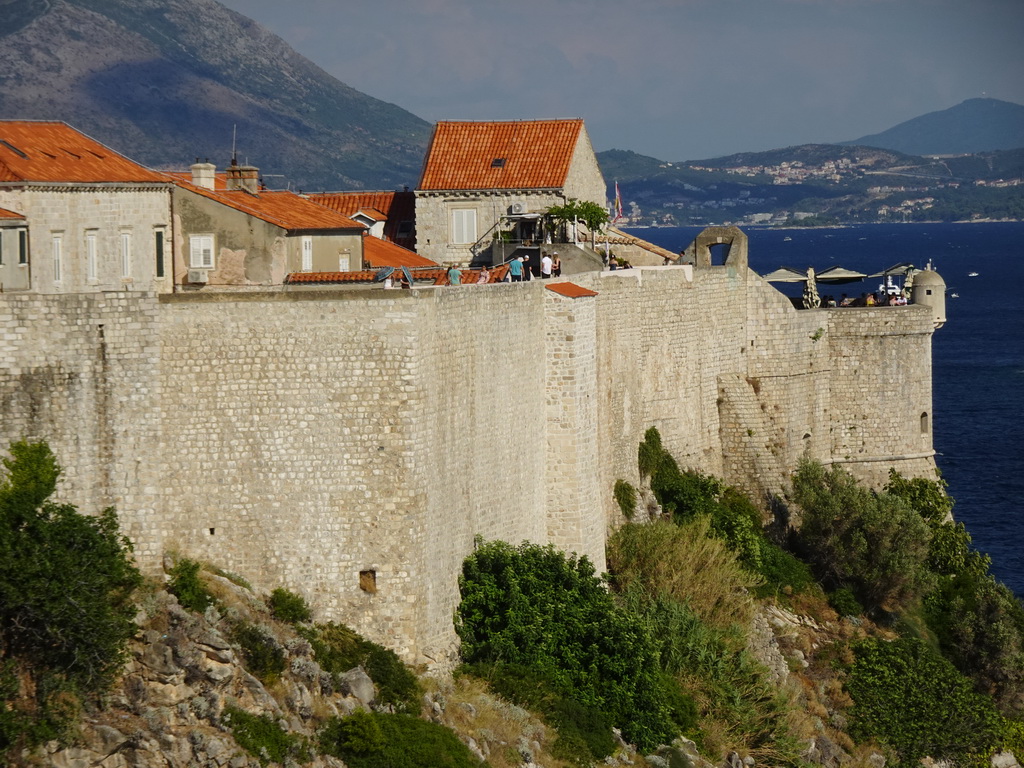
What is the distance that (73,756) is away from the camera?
28016mm

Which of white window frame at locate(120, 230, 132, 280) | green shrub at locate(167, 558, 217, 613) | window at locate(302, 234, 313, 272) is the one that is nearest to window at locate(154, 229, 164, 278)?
white window frame at locate(120, 230, 132, 280)

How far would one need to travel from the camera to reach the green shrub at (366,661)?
33281 mm

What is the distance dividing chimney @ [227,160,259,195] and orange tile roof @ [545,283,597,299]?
41.9 ft

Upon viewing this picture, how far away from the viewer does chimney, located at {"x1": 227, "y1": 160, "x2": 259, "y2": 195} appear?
51094 millimetres

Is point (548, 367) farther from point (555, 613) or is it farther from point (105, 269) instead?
point (105, 269)

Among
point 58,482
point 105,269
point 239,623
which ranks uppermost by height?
point 105,269

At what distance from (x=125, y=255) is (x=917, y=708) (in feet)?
76.8

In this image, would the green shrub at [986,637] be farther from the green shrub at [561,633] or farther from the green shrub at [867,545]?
the green shrub at [561,633]

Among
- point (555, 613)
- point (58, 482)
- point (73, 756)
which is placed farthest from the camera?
point (555, 613)

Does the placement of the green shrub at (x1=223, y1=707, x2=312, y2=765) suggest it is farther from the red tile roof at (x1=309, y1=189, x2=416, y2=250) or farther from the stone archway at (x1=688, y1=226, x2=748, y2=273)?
the red tile roof at (x1=309, y1=189, x2=416, y2=250)

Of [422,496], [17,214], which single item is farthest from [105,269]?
[422,496]

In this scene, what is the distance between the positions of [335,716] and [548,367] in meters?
11.1

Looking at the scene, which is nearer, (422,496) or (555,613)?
(422,496)

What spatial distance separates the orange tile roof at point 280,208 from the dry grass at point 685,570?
10879 millimetres
